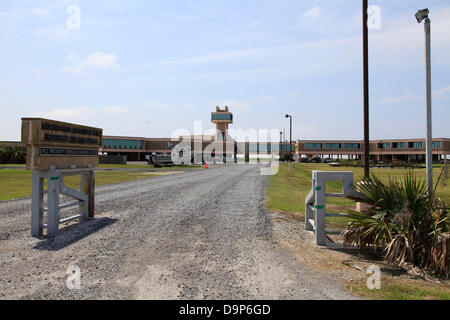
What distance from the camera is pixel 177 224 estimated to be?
10.1 metres

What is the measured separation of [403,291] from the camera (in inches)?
208

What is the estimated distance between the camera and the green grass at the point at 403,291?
502 cm

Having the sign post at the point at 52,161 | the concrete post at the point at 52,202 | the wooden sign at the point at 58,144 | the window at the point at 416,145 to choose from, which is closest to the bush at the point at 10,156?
the wooden sign at the point at 58,144

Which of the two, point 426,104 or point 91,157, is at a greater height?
point 426,104

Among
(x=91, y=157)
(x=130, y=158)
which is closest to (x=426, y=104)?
(x=91, y=157)

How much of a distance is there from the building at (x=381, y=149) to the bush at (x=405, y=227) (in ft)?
317

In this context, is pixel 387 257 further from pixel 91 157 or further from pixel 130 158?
pixel 130 158

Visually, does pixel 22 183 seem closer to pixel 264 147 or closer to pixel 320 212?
pixel 320 212

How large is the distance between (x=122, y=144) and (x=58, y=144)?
306ft

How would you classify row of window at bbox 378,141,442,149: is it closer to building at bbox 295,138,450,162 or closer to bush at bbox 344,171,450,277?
building at bbox 295,138,450,162

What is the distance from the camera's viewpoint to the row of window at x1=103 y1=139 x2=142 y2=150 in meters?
95.9

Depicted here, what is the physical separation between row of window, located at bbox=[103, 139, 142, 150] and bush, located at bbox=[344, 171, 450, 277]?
96.6m

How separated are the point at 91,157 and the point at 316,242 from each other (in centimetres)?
816

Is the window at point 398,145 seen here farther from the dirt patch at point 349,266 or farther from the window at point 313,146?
the dirt patch at point 349,266
